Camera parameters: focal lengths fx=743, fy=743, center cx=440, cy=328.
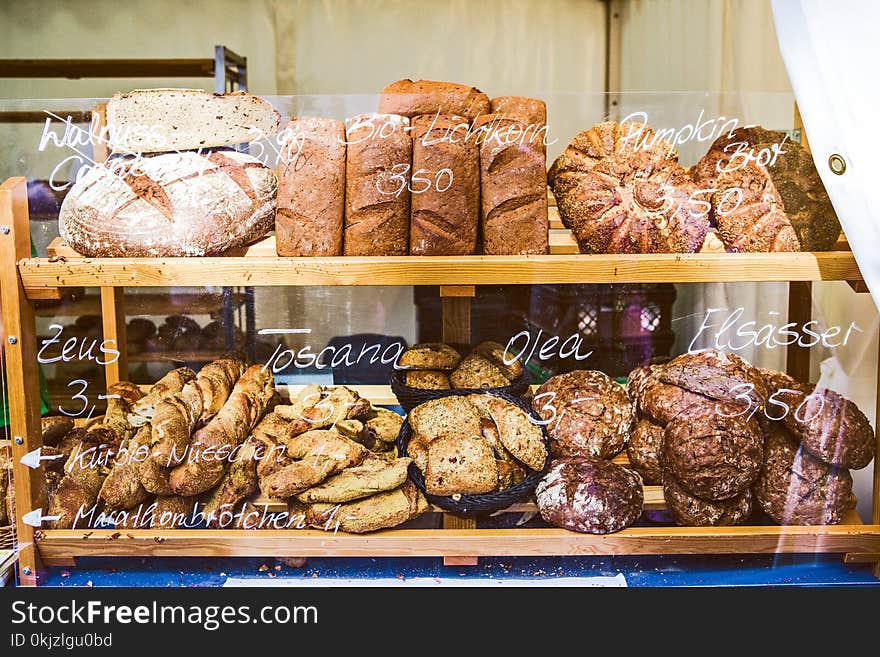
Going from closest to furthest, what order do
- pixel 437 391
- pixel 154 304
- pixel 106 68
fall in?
pixel 106 68, pixel 154 304, pixel 437 391

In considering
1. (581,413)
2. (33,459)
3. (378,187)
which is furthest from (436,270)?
(33,459)

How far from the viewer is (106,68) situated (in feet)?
5.77

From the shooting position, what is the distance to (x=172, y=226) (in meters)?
1.83

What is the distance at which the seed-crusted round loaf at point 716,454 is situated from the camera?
76.7 inches

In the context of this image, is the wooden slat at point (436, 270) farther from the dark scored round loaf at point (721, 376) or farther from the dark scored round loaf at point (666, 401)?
the dark scored round loaf at point (666, 401)

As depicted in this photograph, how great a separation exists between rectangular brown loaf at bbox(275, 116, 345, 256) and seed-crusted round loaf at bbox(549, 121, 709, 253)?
560 mm

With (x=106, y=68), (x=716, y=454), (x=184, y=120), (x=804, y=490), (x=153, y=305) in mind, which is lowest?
(x=804, y=490)

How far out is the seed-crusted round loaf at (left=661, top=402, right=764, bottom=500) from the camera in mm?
1948

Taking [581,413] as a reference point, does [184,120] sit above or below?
A: above

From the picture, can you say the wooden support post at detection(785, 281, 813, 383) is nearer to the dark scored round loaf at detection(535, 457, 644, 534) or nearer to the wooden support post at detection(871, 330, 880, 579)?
the wooden support post at detection(871, 330, 880, 579)

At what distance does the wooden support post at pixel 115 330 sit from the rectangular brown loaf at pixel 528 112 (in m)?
1.09

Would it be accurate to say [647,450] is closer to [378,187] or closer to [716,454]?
[716,454]

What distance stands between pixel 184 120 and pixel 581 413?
4.34 ft

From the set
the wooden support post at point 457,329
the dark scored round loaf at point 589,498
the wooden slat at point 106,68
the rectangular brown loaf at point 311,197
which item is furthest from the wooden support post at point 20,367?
the dark scored round loaf at point 589,498
